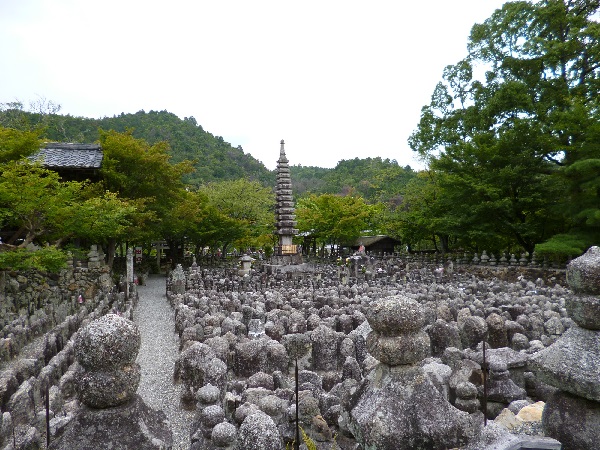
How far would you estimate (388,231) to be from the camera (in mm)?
33000

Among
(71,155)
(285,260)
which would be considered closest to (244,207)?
(285,260)

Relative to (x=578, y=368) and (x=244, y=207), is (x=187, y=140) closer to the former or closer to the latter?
(x=244, y=207)

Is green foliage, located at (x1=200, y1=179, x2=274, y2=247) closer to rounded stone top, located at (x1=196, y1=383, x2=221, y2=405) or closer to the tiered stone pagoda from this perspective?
the tiered stone pagoda

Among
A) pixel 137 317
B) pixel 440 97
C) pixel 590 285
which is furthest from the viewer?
pixel 440 97

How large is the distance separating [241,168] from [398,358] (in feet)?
173

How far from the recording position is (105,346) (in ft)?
7.29

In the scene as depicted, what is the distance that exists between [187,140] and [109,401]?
54.4 m

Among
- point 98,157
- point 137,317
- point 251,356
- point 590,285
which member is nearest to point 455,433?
point 590,285

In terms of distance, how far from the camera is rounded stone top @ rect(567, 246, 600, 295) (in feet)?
9.24

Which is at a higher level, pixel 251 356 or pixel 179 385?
pixel 251 356

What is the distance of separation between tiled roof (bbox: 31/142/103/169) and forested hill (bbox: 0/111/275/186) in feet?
75.2

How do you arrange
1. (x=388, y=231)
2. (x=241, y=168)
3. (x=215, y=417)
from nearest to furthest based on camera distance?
(x=215, y=417) < (x=388, y=231) < (x=241, y=168)

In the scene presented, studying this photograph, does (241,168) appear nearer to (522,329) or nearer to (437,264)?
(437,264)

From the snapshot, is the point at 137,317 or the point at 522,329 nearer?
the point at 522,329
